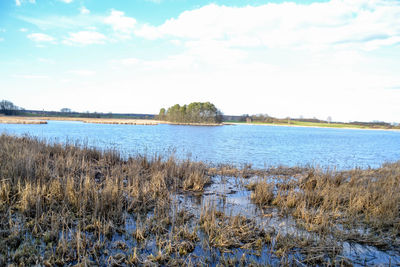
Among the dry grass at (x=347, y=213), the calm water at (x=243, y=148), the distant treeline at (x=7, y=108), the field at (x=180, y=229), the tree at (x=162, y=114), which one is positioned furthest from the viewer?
the tree at (x=162, y=114)

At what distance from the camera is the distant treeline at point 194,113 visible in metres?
106

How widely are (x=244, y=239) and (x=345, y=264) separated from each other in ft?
5.65

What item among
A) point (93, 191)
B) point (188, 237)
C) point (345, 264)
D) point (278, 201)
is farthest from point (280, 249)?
point (93, 191)

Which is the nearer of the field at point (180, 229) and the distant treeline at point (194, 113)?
the field at point (180, 229)

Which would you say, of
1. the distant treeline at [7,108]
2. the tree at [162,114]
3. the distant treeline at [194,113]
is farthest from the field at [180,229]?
Answer: the distant treeline at [7,108]

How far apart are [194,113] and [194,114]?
0.47m

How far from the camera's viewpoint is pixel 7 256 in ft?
11.8

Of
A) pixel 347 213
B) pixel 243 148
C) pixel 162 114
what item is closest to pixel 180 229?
pixel 347 213

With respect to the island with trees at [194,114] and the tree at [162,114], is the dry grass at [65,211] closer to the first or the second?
the island with trees at [194,114]

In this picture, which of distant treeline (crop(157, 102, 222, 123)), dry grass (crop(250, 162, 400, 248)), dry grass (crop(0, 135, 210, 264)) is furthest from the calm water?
distant treeline (crop(157, 102, 222, 123))

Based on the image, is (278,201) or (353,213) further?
(278,201)

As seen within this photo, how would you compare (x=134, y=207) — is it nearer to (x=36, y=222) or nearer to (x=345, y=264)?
(x=36, y=222)

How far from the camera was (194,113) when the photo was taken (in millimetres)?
105875

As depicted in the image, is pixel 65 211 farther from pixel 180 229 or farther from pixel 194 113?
pixel 194 113
